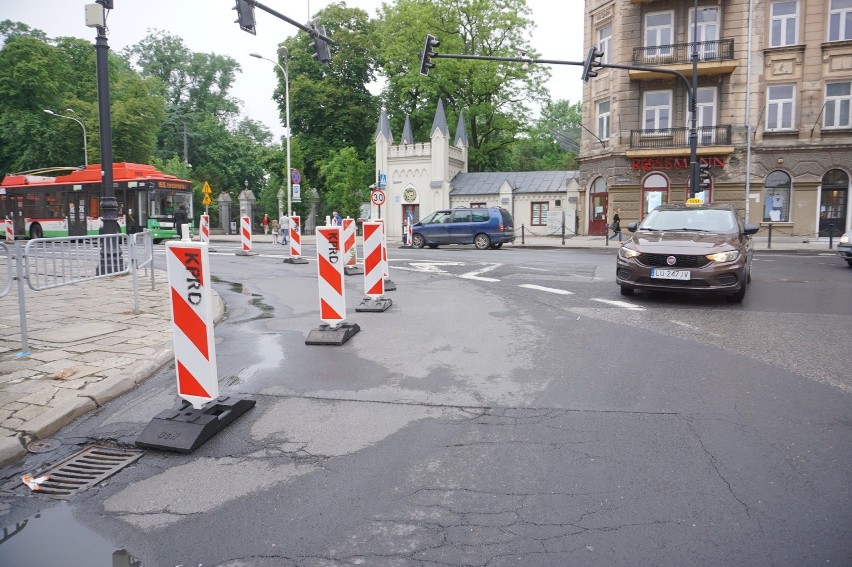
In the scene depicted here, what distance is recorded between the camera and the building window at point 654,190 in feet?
103

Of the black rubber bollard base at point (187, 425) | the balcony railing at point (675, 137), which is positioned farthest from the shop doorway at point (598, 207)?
the black rubber bollard base at point (187, 425)

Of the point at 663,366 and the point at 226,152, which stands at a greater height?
the point at 226,152

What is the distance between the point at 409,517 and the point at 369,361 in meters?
3.26

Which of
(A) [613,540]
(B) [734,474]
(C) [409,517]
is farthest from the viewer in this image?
(B) [734,474]

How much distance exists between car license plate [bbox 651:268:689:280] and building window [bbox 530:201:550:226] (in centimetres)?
2961

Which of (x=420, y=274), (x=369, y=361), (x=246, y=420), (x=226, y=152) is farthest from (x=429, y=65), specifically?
(x=226, y=152)

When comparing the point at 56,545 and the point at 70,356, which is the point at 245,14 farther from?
the point at 56,545

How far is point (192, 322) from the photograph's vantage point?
176 inches

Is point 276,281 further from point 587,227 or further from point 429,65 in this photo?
point 587,227

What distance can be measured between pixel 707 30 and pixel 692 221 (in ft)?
79.5

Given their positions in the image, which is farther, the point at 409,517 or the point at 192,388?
the point at 192,388

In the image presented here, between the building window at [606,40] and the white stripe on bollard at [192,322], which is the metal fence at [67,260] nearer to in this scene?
the white stripe on bollard at [192,322]

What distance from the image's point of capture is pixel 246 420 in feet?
15.1

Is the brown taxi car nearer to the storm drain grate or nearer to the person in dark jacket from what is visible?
the storm drain grate
